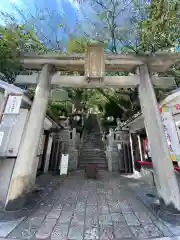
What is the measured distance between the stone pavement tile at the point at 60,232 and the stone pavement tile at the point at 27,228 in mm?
423

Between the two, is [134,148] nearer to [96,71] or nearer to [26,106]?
[96,71]

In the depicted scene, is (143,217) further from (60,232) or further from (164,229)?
(60,232)

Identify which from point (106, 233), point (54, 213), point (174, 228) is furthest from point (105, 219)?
point (174, 228)

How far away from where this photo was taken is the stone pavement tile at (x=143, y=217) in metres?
3.00

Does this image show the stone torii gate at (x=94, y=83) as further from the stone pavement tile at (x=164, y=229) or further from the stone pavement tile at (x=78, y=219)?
the stone pavement tile at (x=78, y=219)

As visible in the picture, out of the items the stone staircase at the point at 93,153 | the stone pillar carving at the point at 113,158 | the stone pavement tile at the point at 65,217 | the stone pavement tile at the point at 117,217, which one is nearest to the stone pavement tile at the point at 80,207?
the stone pavement tile at the point at 65,217

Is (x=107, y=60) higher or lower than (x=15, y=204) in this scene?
higher

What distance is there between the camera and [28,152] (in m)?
3.55

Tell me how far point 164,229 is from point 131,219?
0.72 metres

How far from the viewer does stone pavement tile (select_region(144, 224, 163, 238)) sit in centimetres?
252

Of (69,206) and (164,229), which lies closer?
(164,229)

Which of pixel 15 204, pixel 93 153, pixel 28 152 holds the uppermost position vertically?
pixel 93 153

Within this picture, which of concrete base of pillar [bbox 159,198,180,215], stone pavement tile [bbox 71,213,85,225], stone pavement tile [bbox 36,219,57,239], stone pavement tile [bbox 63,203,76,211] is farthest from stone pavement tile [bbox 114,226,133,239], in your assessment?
stone pavement tile [bbox 63,203,76,211]

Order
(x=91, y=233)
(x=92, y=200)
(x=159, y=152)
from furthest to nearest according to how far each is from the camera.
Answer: (x=92, y=200) < (x=159, y=152) < (x=91, y=233)
